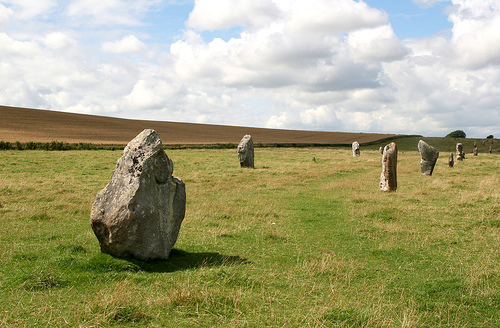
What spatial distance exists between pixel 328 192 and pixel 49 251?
43.3ft

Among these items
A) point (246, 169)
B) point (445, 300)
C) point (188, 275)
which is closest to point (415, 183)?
point (246, 169)

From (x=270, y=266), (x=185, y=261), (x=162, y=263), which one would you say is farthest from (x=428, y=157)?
(x=162, y=263)

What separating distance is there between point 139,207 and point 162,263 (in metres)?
1.27

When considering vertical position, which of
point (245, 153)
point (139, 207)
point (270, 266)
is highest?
point (245, 153)

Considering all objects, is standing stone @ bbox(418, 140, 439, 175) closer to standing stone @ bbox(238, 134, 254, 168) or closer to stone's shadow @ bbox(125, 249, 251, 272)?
standing stone @ bbox(238, 134, 254, 168)

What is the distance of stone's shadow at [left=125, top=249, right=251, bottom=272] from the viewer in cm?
807

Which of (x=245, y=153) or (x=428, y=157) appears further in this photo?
(x=245, y=153)

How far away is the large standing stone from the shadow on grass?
0.50 feet

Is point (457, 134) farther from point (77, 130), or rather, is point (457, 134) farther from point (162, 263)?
point (162, 263)

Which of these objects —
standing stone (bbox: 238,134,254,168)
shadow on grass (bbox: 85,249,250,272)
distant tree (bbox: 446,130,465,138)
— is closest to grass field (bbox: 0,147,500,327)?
shadow on grass (bbox: 85,249,250,272)

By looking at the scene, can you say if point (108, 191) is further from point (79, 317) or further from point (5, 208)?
point (5, 208)

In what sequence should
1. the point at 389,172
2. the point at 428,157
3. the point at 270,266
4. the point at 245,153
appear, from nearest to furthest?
the point at 270,266
the point at 389,172
the point at 428,157
the point at 245,153

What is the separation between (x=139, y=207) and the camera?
26.5ft

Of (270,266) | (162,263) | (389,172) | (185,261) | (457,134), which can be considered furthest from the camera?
(457,134)
